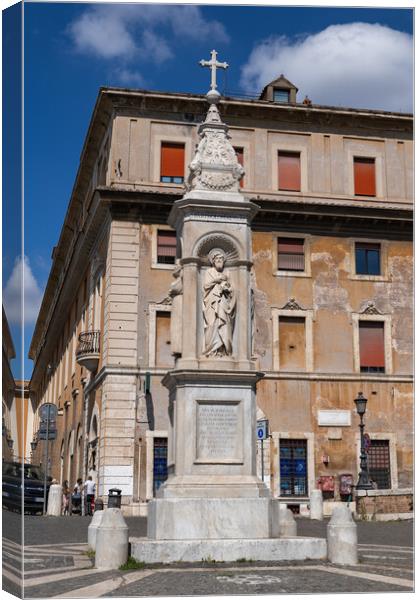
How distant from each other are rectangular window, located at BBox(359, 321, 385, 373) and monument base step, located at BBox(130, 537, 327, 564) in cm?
1998

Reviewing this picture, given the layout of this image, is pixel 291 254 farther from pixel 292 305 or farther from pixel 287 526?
pixel 287 526

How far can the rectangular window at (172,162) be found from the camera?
29.0 meters

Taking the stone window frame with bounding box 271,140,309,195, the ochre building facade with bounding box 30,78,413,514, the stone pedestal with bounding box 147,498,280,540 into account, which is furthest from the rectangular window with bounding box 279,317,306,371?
the stone pedestal with bounding box 147,498,280,540

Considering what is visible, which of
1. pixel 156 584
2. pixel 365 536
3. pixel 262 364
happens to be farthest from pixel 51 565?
pixel 262 364

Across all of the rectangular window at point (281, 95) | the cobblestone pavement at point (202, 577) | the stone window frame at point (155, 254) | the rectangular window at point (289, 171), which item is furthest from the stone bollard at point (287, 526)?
the rectangular window at point (281, 95)

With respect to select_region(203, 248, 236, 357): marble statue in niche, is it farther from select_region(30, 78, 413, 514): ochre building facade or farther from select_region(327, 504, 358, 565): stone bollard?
select_region(30, 78, 413, 514): ochre building facade

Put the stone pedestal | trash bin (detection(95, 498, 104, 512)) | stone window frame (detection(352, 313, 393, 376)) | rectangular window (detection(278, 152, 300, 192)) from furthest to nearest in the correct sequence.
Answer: rectangular window (detection(278, 152, 300, 192)) → stone window frame (detection(352, 313, 393, 376)) → trash bin (detection(95, 498, 104, 512)) → the stone pedestal

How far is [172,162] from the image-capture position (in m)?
29.1

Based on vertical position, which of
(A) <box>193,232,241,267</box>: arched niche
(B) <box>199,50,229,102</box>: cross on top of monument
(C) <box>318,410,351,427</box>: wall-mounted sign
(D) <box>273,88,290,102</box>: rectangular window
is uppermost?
(D) <box>273,88,290,102</box>: rectangular window

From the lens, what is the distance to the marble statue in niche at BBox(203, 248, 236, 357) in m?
10.5

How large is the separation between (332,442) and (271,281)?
5.67 metres

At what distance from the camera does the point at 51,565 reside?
30.0 feet

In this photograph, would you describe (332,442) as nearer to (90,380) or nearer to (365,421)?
(365,421)

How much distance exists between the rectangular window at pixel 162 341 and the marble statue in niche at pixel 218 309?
1667 cm
